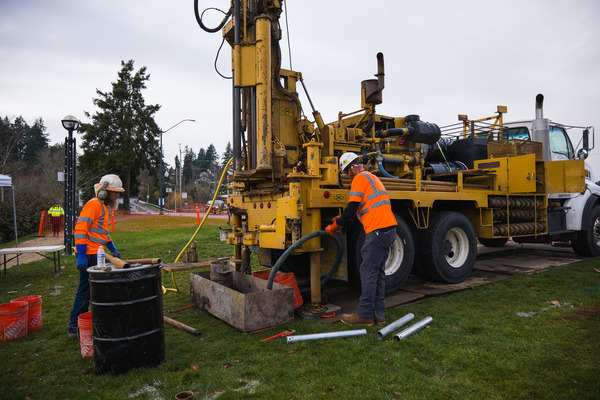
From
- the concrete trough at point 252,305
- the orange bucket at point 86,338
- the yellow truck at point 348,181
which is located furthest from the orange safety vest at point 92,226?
the yellow truck at point 348,181

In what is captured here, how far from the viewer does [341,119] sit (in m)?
7.68

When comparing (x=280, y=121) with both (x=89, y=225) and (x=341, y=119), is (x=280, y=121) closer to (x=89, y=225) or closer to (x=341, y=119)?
(x=341, y=119)

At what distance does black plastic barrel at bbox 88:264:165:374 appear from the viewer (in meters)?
3.34

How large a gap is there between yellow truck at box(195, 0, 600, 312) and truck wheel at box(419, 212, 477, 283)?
0.02 meters

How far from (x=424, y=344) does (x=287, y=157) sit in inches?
132

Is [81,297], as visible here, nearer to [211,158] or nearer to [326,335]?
[326,335]

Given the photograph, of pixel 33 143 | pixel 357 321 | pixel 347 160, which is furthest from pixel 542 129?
pixel 33 143

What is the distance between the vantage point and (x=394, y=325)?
4.19 meters

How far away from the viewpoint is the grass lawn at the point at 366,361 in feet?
9.80

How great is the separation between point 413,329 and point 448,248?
2748 mm

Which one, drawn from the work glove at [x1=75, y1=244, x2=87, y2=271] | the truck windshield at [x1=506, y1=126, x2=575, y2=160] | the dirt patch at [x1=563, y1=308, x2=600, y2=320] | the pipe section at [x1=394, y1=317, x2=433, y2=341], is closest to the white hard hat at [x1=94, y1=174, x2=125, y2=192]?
the work glove at [x1=75, y1=244, x2=87, y2=271]

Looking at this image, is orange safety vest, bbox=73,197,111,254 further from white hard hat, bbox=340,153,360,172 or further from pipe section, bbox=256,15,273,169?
white hard hat, bbox=340,153,360,172

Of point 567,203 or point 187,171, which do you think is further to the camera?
point 187,171

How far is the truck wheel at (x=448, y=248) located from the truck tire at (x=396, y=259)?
0.56 metres
